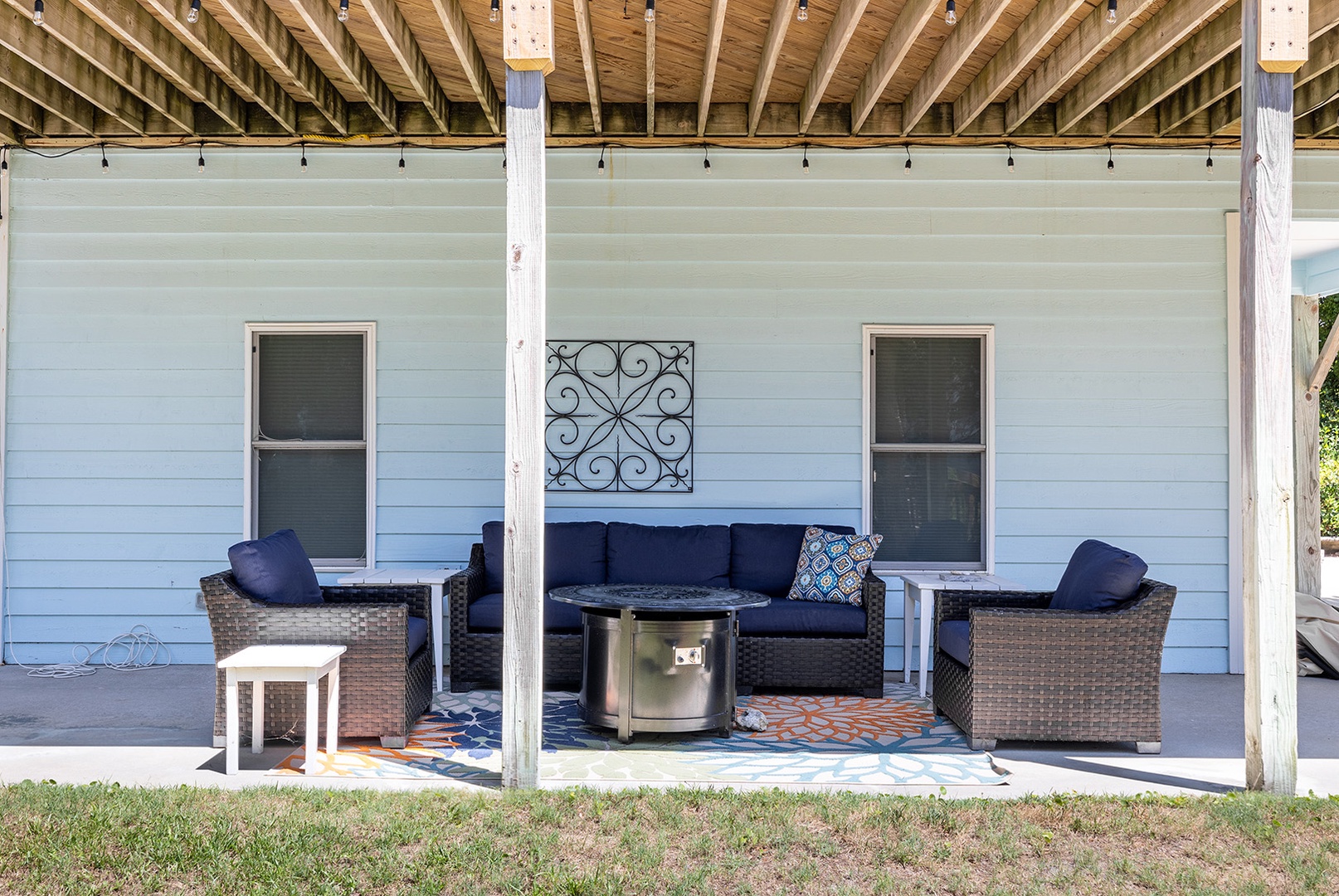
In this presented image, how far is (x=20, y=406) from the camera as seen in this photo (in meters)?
6.12

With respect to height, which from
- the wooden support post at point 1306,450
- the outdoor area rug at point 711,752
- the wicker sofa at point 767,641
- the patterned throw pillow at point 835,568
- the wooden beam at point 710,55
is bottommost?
the outdoor area rug at point 711,752

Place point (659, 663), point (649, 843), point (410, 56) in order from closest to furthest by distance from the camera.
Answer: point (649, 843) < point (659, 663) < point (410, 56)

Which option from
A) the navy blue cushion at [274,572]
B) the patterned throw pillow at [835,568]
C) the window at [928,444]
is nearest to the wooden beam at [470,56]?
the navy blue cushion at [274,572]

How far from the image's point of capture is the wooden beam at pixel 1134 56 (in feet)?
14.5

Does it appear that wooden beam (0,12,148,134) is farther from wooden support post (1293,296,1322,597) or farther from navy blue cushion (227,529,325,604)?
wooden support post (1293,296,1322,597)

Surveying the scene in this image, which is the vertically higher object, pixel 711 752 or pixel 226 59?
pixel 226 59

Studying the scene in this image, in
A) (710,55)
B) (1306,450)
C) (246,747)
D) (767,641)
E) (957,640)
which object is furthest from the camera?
(1306,450)

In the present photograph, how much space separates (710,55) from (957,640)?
283 centimetres

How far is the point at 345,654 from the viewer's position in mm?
4242

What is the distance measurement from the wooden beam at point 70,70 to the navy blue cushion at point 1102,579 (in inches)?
201

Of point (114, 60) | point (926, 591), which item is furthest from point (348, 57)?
point (926, 591)

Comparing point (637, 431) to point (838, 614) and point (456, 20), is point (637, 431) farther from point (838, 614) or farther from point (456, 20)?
point (456, 20)

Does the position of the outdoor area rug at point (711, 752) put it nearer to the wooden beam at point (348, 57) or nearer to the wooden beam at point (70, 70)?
the wooden beam at point (348, 57)

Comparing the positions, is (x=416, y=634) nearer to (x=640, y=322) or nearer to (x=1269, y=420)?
(x=640, y=322)
